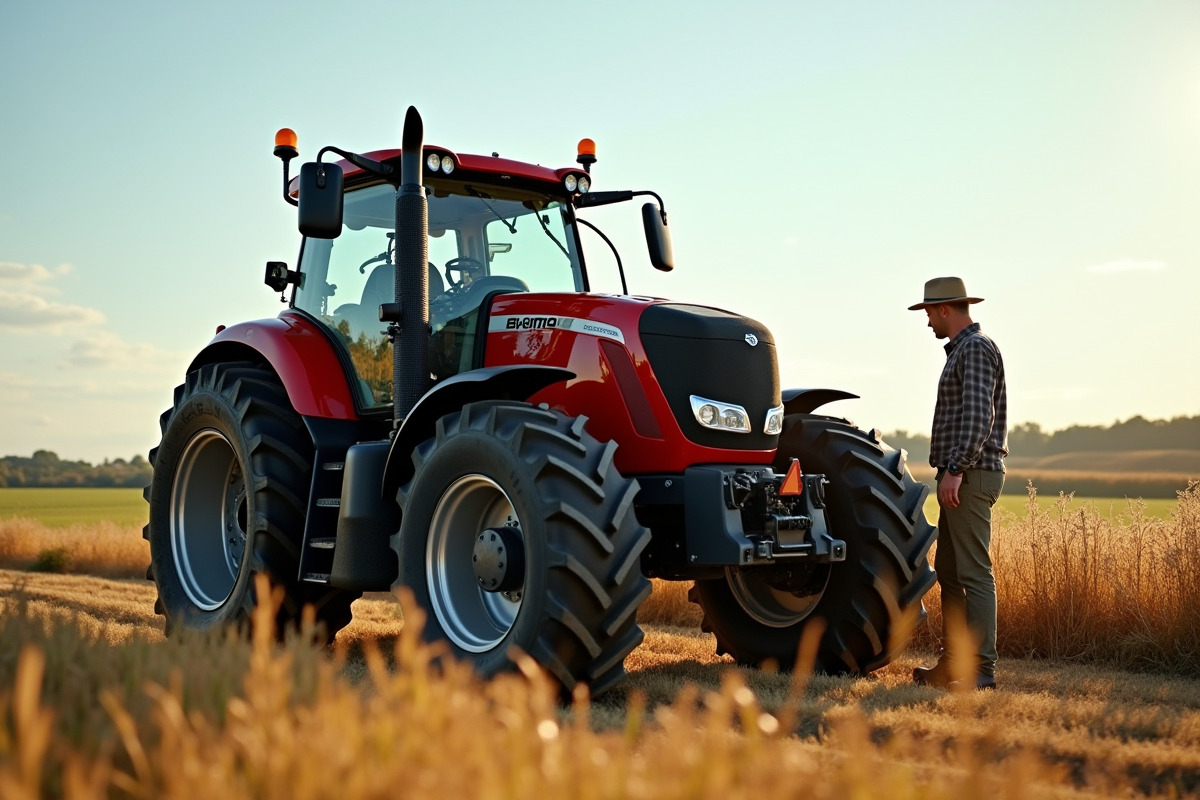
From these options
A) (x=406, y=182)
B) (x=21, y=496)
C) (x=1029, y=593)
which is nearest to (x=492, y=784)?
(x=406, y=182)

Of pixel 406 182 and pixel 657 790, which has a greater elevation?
pixel 406 182

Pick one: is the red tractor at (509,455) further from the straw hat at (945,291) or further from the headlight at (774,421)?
the straw hat at (945,291)

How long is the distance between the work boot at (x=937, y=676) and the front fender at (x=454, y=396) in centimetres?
250

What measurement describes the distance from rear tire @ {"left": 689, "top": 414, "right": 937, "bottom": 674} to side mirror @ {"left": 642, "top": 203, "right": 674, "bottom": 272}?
1.31 m

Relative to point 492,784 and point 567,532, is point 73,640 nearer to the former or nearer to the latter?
point 567,532

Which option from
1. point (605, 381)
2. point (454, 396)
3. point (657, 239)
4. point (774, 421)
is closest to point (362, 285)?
point (454, 396)

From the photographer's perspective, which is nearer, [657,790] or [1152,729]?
[657,790]

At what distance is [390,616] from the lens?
379 inches

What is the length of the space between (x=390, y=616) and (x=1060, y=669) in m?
5.28

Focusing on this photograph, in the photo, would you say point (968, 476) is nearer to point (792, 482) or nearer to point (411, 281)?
point (792, 482)

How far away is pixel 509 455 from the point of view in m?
5.09

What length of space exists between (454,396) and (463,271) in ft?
3.81

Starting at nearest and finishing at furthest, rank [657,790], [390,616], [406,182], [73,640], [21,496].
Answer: [657,790] < [73,640] < [406,182] < [390,616] < [21,496]

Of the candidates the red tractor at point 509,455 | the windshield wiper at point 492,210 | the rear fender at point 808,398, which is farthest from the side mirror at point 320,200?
the rear fender at point 808,398
